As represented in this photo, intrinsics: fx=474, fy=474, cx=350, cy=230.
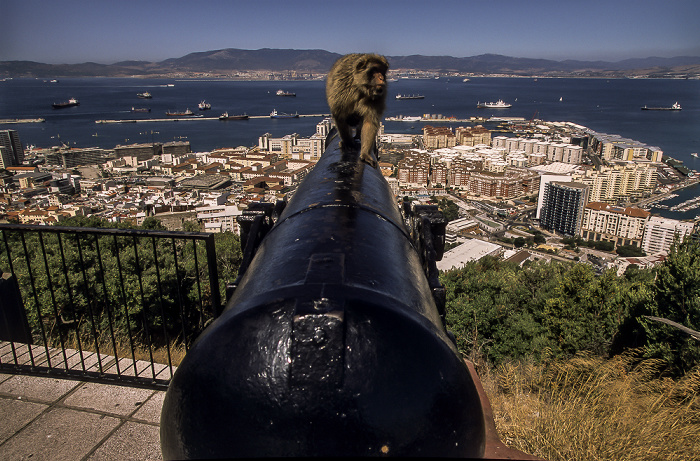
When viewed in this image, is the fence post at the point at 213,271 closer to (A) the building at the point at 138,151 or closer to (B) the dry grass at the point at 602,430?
(B) the dry grass at the point at 602,430

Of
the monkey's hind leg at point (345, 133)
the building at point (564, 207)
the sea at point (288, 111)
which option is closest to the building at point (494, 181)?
the building at point (564, 207)

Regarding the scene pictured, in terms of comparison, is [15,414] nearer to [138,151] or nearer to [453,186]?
[453,186]

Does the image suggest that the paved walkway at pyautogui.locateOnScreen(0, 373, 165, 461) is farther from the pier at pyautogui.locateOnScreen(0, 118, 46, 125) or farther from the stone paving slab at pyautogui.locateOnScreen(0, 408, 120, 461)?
the pier at pyautogui.locateOnScreen(0, 118, 46, 125)

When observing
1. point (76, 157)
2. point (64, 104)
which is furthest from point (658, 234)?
point (64, 104)

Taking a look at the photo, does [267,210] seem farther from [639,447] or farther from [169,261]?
[169,261]

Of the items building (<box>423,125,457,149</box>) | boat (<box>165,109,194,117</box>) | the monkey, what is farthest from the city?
boat (<box>165,109,194,117</box>)

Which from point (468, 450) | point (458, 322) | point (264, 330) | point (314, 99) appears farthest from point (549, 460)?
point (314, 99)
